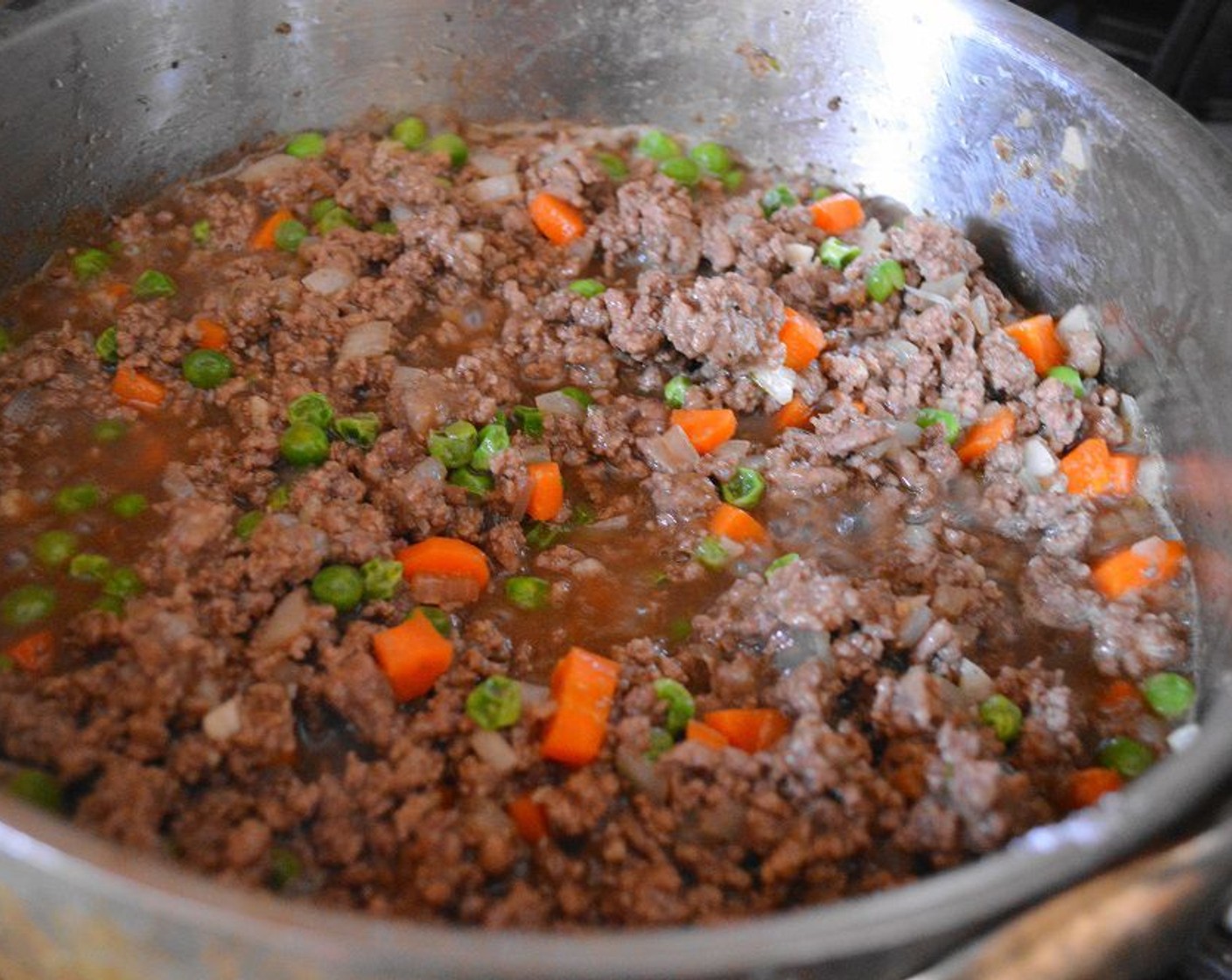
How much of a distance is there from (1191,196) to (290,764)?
271cm

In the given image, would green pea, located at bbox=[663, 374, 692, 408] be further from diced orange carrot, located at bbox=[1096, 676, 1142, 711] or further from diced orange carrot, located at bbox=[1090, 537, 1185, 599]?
diced orange carrot, located at bbox=[1096, 676, 1142, 711]

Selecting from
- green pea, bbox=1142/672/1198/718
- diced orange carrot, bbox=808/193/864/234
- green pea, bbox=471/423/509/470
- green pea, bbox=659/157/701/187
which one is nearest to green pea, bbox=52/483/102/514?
green pea, bbox=471/423/509/470

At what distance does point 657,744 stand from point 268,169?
2.49 metres

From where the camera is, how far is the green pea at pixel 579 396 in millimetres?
3617

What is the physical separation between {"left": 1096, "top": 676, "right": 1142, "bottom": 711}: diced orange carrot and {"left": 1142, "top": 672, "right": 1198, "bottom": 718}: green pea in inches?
1.1

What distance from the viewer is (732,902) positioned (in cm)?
A: 251

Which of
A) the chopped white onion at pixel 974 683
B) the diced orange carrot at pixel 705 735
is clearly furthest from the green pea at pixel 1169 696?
the diced orange carrot at pixel 705 735

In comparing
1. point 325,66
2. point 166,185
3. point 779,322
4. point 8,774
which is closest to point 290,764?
point 8,774

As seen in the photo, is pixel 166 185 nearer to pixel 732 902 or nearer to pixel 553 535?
pixel 553 535

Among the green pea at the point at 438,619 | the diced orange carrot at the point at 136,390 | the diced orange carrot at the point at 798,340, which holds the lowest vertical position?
the diced orange carrot at the point at 136,390

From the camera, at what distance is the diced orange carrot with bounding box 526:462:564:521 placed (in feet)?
10.9

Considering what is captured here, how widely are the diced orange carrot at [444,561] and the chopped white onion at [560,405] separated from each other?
57 centimetres

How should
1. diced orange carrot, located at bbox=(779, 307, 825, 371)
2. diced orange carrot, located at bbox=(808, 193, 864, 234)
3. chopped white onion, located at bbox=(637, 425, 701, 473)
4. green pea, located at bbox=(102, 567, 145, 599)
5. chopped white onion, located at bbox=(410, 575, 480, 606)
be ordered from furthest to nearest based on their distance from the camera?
diced orange carrot, located at bbox=(808, 193, 864, 234)
diced orange carrot, located at bbox=(779, 307, 825, 371)
chopped white onion, located at bbox=(637, 425, 701, 473)
chopped white onion, located at bbox=(410, 575, 480, 606)
green pea, located at bbox=(102, 567, 145, 599)

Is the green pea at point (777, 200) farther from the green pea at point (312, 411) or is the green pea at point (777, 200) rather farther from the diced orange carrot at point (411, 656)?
the diced orange carrot at point (411, 656)
